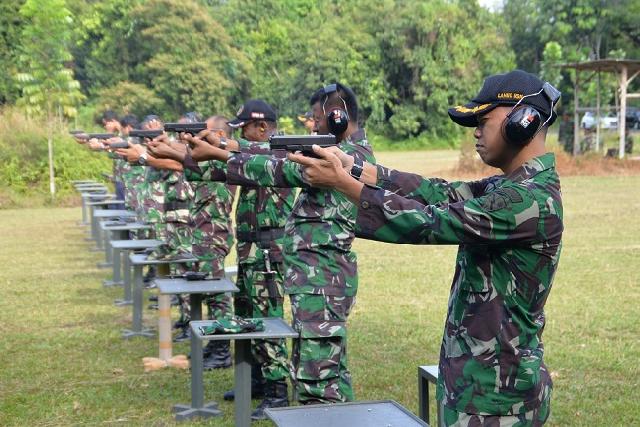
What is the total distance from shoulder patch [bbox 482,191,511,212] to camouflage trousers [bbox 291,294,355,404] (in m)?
2.18

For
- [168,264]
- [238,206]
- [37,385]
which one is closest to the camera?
[238,206]

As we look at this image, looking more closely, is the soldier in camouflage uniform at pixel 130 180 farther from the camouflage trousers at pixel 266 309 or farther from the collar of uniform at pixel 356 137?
the collar of uniform at pixel 356 137

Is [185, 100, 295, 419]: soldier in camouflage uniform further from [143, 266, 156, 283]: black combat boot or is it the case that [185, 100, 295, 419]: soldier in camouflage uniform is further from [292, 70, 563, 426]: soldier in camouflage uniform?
[143, 266, 156, 283]: black combat boot

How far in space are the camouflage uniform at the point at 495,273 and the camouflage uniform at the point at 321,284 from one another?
1731 mm

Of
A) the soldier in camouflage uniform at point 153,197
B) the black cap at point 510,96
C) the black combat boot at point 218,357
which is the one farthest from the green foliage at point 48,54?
the black cap at point 510,96

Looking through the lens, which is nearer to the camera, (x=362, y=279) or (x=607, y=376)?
(x=607, y=376)

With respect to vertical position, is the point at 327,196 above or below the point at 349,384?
above

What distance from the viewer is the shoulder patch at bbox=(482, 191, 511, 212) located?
105 inches

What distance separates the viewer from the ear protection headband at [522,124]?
9.20 ft

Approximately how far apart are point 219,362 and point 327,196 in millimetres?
2892

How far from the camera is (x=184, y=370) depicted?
286 inches

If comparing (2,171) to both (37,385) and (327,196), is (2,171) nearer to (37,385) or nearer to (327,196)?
(37,385)

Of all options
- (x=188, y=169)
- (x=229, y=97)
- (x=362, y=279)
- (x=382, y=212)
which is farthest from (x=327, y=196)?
(x=229, y=97)

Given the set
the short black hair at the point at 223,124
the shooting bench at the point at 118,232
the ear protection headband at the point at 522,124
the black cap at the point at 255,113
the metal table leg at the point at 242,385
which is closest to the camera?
the ear protection headband at the point at 522,124
